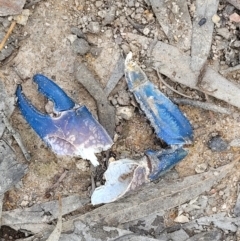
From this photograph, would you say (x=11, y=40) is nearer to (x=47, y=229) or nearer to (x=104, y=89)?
(x=104, y=89)

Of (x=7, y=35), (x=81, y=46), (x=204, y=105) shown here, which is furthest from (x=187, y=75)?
(x=7, y=35)

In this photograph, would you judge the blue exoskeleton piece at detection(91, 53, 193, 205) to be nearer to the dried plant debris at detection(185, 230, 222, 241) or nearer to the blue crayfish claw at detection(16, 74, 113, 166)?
the blue crayfish claw at detection(16, 74, 113, 166)

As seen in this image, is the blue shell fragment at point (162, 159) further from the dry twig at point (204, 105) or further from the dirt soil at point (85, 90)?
the dry twig at point (204, 105)

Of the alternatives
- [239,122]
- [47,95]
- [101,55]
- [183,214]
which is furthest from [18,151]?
[239,122]

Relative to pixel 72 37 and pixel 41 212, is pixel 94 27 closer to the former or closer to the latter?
pixel 72 37

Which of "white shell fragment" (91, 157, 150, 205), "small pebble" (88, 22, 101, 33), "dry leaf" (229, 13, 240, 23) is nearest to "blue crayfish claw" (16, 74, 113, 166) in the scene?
"white shell fragment" (91, 157, 150, 205)
